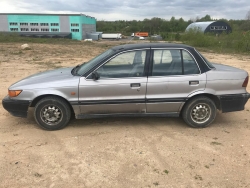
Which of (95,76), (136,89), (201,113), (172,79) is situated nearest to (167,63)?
(172,79)

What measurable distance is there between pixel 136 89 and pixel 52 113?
1639 millimetres

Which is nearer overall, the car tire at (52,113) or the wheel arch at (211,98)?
the car tire at (52,113)

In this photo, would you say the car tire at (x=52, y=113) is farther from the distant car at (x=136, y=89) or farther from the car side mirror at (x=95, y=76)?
the car side mirror at (x=95, y=76)

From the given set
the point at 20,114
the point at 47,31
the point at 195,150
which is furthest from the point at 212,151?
the point at 47,31

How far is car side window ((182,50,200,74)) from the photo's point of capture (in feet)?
14.9

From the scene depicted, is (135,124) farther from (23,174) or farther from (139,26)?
(139,26)

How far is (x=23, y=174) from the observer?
3211 mm

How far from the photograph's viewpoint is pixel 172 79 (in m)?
4.45

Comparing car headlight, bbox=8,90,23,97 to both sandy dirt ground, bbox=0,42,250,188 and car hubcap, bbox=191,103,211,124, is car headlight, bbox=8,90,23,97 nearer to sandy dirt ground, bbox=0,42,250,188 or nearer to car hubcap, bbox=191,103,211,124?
sandy dirt ground, bbox=0,42,250,188

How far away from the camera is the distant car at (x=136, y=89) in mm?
4359

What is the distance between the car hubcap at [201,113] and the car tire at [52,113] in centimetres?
243

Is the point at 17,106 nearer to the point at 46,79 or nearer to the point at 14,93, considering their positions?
the point at 14,93

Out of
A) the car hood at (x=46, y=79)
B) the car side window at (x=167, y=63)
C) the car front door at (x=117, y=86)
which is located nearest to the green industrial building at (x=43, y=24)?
the car hood at (x=46, y=79)

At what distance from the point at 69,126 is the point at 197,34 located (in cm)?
2774
